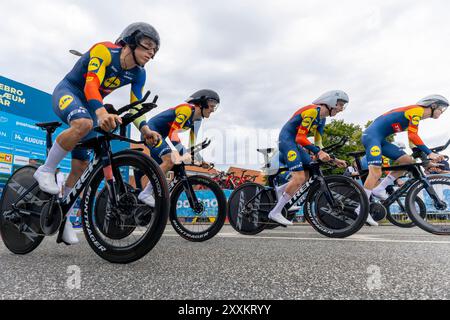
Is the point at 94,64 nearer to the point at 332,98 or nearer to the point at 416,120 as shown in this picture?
the point at 332,98

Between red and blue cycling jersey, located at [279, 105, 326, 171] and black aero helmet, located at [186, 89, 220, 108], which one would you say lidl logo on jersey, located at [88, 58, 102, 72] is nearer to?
black aero helmet, located at [186, 89, 220, 108]

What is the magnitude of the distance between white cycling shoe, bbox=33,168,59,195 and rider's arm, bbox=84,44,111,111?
2.23ft

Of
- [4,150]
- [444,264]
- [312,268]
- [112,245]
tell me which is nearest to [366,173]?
[444,264]

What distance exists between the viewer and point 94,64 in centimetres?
237

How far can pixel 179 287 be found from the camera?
4.52ft

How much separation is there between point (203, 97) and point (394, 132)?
3842 mm

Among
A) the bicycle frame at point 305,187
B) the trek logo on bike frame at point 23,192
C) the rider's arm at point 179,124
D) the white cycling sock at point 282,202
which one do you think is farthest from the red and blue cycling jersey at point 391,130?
the trek logo on bike frame at point 23,192

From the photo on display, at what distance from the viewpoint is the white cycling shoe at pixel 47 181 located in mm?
2373

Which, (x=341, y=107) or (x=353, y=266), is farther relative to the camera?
(x=341, y=107)

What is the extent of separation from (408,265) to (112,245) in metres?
1.95

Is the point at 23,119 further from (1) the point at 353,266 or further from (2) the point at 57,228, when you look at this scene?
(1) the point at 353,266

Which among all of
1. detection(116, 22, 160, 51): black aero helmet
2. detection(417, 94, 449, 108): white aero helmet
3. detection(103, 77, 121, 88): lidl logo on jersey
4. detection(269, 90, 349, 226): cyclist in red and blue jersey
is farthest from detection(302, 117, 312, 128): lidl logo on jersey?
detection(103, 77, 121, 88): lidl logo on jersey

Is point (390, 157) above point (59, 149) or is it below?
above

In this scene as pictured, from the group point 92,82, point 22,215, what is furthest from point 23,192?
point 92,82
